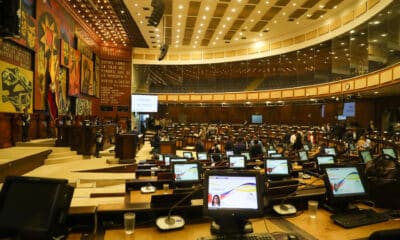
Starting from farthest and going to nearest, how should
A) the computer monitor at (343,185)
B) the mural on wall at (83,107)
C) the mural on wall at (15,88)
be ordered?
the mural on wall at (83,107) → the mural on wall at (15,88) → the computer monitor at (343,185)

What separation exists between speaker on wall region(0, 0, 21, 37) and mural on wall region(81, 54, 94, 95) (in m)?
13.0

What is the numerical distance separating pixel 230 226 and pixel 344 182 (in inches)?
56.8

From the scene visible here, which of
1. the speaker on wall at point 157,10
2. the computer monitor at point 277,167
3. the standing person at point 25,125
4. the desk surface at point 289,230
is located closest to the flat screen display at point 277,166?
Result: the computer monitor at point 277,167

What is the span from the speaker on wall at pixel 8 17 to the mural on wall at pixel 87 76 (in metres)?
13.0

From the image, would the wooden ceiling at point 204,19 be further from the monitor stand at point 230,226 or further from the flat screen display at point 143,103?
the monitor stand at point 230,226

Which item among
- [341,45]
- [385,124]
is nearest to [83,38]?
[341,45]

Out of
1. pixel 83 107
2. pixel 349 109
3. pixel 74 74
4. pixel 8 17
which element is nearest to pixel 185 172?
pixel 8 17

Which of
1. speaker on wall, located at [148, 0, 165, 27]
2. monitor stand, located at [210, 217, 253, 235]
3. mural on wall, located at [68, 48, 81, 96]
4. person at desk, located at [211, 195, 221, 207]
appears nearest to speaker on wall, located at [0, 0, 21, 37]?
person at desk, located at [211, 195, 221, 207]

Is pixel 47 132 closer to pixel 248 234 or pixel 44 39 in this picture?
pixel 44 39

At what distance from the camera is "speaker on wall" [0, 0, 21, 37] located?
11.4 feet

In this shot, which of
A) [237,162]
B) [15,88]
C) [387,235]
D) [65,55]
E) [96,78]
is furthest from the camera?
[96,78]

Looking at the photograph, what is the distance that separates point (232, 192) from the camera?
7.48ft

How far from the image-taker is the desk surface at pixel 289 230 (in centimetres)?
218

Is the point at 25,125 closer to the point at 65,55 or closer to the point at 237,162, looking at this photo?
the point at 65,55
